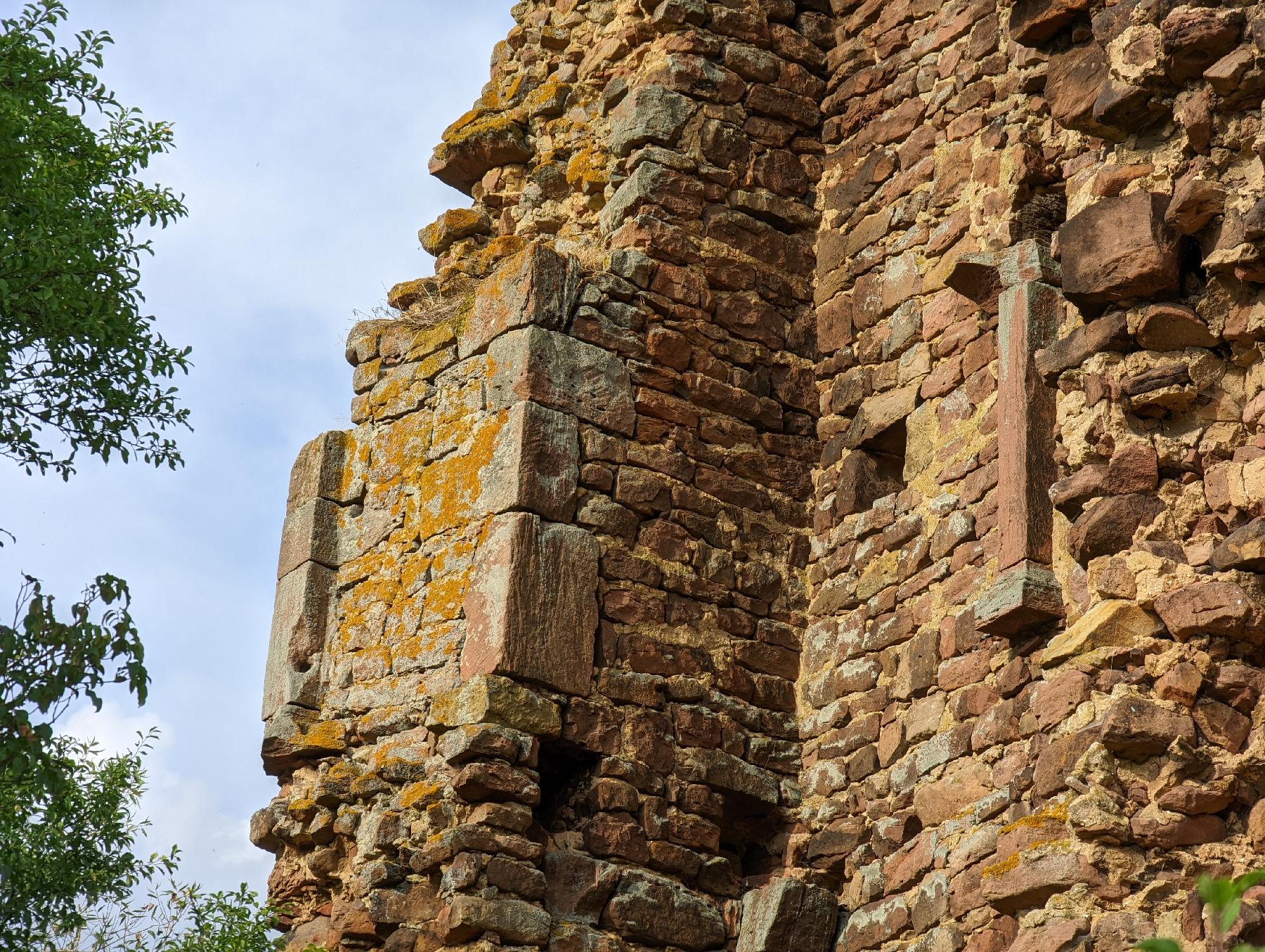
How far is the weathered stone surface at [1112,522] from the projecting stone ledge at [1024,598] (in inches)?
27.3

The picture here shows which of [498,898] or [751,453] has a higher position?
[751,453]

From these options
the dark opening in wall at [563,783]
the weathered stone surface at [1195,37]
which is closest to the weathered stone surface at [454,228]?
the dark opening in wall at [563,783]

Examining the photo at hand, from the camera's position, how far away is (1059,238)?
5.25m

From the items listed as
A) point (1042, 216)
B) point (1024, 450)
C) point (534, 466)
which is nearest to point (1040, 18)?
point (1042, 216)

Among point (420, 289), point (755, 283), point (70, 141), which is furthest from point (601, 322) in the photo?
point (70, 141)

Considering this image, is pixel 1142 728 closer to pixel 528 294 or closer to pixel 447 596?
pixel 447 596

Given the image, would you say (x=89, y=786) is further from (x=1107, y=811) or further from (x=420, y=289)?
(x=1107, y=811)

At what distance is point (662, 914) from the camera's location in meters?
6.73

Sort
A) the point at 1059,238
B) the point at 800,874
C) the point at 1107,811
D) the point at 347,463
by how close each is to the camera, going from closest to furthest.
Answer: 1. the point at 1107,811
2. the point at 1059,238
3. the point at 800,874
4. the point at 347,463

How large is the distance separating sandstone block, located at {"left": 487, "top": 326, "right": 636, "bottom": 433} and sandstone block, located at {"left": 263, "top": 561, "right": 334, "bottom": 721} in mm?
1304

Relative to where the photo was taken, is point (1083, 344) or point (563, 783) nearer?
point (1083, 344)

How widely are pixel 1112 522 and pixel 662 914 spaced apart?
8.82 ft

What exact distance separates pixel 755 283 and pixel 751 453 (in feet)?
2.57

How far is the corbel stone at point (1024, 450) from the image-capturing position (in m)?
5.71
